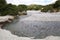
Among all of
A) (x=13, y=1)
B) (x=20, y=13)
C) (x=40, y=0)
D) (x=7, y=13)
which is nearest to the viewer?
(x=40, y=0)

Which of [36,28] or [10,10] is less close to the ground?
[10,10]

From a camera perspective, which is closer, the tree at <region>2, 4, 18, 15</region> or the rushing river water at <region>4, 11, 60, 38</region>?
the rushing river water at <region>4, 11, 60, 38</region>

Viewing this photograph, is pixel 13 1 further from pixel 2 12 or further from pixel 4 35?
pixel 4 35

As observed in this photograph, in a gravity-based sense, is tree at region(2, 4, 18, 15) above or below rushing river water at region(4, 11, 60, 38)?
above

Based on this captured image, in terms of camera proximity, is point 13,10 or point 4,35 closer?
point 4,35

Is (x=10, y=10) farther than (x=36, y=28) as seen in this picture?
Yes

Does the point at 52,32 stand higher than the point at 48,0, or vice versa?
the point at 48,0

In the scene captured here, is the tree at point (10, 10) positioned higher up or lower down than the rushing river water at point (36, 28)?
higher up

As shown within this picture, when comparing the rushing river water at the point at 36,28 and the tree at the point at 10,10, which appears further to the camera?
the tree at the point at 10,10

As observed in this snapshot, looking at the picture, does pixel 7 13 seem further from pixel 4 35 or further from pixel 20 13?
pixel 4 35

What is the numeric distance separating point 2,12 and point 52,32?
4127 mm

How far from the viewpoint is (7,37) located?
16.4ft

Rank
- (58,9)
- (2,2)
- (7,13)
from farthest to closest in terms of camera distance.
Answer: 1. (58,9)
2. (2,2)
3. (7,13)

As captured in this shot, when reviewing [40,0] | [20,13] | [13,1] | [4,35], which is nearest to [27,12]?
[20,13]
